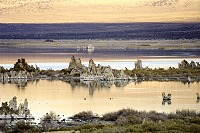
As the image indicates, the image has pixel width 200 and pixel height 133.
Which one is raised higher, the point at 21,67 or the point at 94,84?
the point at 21,67

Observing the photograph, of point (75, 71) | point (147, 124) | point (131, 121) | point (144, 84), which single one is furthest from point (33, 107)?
point (75, 71)

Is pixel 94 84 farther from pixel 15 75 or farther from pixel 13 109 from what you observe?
pixel 13 109

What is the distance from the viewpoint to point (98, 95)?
2403 centimetres

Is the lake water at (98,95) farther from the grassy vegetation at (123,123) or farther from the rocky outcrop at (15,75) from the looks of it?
the rocky outcrop at (15,75)

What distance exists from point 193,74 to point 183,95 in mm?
8804

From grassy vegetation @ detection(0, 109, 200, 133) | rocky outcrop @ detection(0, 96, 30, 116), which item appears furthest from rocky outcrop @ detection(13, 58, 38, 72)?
grassy vegetation @ detection(0, 109, 200, 133)

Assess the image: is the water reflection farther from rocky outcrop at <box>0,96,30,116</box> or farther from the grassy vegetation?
the grassy vegetation

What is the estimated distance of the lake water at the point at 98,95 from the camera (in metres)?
20.7

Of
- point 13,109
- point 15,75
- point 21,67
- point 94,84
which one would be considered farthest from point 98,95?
point 21,67

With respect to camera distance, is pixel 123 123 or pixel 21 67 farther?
pixel 21 67

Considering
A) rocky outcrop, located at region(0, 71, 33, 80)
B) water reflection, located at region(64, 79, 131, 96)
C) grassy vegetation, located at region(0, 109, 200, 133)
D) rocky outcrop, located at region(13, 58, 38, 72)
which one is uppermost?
rocky outcrop, located at region(13, 58, 38, 72)

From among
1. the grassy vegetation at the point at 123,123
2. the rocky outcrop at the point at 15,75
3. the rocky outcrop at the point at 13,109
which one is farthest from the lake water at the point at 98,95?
the rocky outcrop at the point at 15,75

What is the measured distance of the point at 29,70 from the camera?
3425 centimetres

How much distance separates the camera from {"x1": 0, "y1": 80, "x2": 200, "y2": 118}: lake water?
20703 mm
